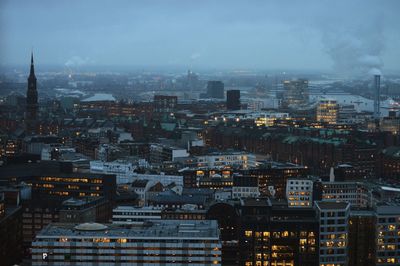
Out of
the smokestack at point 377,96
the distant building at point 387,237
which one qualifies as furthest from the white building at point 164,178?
the smokestack at point 377,96

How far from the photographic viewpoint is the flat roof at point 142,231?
41.3 ft

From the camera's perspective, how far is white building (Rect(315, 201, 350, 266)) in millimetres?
14117

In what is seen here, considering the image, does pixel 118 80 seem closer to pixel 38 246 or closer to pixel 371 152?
pixel 371 152

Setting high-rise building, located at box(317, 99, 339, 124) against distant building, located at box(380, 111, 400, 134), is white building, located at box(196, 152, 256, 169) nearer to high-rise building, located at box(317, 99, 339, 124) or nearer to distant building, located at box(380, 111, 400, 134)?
distant building, located at box(380, 111, 400, 134)

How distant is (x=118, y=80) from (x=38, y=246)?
47.1 m

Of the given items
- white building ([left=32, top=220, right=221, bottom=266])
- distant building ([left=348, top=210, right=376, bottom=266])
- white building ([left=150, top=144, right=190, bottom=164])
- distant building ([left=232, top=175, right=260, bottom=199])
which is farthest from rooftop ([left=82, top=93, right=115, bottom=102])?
white building ([left=32, top=220, right=221, bottom=266])

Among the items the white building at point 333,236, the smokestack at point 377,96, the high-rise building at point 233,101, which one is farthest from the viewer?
the high-rise building at point 233,101

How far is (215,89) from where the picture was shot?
57.5m

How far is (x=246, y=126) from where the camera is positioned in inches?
1384

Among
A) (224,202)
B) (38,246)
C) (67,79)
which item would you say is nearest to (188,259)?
(38,246)

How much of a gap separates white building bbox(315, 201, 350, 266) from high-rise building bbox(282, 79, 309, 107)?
123 feet

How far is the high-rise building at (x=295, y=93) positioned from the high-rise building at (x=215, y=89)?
5168mm

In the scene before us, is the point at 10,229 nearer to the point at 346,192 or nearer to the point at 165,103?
the point at 346,192

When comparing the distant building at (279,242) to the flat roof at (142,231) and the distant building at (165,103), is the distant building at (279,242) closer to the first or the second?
the flat roof at (142,231)
